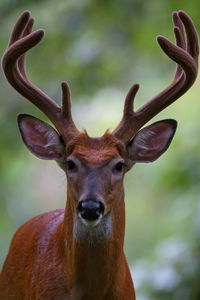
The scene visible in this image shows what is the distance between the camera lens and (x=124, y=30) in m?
11.0

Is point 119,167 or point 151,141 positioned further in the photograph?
point 151,141

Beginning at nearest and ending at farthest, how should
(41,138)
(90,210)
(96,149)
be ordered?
(90,210), (96,149), (41,138)

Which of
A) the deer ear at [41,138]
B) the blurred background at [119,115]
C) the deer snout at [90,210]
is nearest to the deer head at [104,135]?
the deer ear at [41,138]

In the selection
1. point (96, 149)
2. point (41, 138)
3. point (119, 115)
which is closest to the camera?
point (96, 149)

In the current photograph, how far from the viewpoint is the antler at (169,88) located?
6.16 metres

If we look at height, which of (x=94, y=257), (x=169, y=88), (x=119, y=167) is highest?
(x=169, y=88)

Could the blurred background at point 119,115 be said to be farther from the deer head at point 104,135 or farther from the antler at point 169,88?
the antler at point 169,88

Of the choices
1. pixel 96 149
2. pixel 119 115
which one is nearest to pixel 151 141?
pixel 96 149

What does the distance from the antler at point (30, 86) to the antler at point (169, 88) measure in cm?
35

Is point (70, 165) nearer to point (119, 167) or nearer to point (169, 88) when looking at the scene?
point (119, 167)

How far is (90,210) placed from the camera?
546 centimetres

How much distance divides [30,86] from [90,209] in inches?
49.2

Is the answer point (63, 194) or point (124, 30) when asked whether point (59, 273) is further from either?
point (63, 194)

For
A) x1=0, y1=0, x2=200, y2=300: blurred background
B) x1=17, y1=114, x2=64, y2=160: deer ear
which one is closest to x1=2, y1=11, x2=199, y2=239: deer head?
x1=17, y1=114, x2=64, y2=160: deer ear
